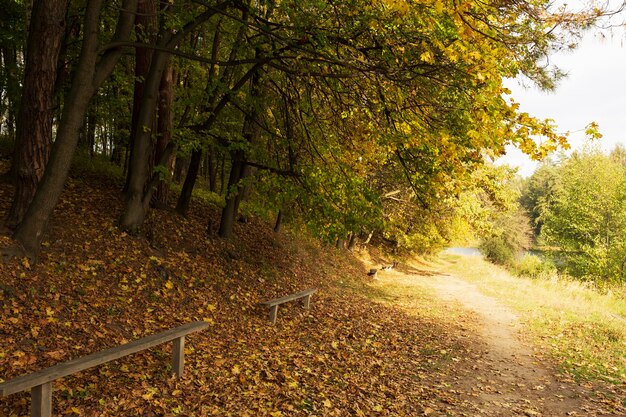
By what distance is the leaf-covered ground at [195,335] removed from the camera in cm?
487

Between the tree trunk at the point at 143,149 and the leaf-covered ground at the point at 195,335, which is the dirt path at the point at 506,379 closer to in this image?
the leaf-covered ground at the point at 195,335

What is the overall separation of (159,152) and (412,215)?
16.0 m

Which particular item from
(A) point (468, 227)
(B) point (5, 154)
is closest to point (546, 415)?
(B) point (5, 154)

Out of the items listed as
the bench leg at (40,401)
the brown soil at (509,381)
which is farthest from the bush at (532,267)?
the bench leg at (40,401)

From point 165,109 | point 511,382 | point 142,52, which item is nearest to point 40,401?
point 511,382

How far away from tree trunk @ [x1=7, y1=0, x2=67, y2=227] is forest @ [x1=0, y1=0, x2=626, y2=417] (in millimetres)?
27

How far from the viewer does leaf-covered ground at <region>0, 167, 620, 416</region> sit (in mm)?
4867

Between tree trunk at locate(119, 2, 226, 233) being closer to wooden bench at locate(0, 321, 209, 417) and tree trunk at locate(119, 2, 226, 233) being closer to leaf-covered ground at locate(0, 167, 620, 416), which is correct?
leaf-covered ground at locate(0, 167, 620, 416)

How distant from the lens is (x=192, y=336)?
672 cm

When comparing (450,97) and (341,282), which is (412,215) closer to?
(341,282)

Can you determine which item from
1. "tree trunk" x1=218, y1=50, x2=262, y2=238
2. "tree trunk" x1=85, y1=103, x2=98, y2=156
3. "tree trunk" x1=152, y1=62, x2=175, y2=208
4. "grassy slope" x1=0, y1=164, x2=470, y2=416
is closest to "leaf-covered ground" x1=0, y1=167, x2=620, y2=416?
"grassy slope" x1=0, y1=164, x2=470, y2=416

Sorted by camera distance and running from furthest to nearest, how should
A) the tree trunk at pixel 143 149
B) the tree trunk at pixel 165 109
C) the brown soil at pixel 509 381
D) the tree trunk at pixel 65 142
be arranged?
the tree trunk at pixel 165 109
the tree trunk at pixel 143 149
the tree trunk at pixel 65 142
the brown soil at pixel 509 381

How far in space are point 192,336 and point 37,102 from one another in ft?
14.2

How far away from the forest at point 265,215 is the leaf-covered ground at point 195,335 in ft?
0.12
